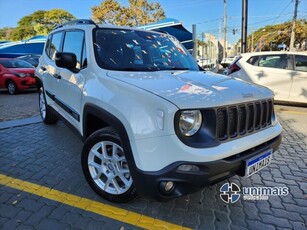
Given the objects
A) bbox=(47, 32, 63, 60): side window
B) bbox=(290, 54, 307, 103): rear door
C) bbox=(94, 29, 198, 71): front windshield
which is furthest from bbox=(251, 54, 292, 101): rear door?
bbox=(47, 32, 63, 60): side window

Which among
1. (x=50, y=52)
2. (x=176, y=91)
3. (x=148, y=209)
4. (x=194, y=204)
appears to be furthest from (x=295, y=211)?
(x=50, y=52)

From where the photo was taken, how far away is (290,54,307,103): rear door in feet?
24.3

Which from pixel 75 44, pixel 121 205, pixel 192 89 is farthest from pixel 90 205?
pixel 75 44

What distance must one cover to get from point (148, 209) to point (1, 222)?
1422mm

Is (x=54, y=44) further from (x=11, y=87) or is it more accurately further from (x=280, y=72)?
(x=11, y=87)

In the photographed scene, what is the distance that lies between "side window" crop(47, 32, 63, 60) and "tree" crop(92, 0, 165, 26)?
28.7 m

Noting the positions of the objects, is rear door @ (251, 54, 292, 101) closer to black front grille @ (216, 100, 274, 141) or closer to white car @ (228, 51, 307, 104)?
white car @ (228, 51, 307, 104)

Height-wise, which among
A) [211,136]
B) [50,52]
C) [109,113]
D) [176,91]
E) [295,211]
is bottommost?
[295,211]

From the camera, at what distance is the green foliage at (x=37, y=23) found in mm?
59522

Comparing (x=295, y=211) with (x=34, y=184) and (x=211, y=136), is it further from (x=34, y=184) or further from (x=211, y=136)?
(x=34, y=184)

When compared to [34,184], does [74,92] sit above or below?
above

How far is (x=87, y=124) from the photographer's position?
10.3 feet

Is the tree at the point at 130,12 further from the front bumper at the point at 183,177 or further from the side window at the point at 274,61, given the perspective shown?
the front bumper at the point at 183,177

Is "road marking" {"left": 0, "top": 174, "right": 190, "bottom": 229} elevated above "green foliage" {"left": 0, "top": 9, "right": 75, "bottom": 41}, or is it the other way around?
"green foliage" {"left": 0, "top": 9, "right": 75, "bottom": 41}
